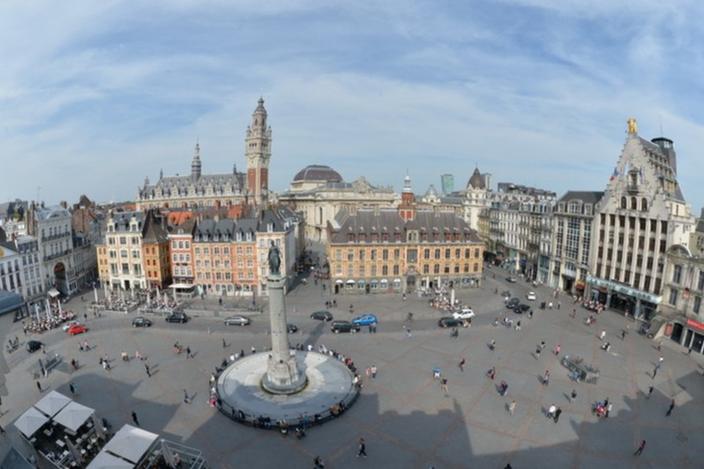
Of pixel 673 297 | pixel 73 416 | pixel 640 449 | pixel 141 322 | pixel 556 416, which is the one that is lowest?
pixel 556 416

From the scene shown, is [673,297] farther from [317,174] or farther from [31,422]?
[317,174]

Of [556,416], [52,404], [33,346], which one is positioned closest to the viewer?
[52,404]

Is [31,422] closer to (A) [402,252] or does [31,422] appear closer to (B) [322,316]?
(B) [322,316]

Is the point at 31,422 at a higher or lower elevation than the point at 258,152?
lower

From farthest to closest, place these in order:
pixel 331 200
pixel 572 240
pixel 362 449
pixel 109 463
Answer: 1. pixel 331 200
2. pixel 572 240
3. pixel 362 449
4. pixel 109 463

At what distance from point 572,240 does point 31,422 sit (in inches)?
2950

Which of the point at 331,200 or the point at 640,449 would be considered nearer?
the point at 640,449

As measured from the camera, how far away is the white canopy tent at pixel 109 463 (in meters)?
21.8

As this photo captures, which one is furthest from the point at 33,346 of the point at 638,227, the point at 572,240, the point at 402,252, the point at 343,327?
the point at 572,240

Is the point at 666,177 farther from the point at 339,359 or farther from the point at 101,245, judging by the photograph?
the point at 101,245

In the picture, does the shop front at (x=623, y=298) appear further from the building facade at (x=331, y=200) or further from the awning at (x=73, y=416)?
the building facade at (x=331, y=200)

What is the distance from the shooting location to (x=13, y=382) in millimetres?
38281

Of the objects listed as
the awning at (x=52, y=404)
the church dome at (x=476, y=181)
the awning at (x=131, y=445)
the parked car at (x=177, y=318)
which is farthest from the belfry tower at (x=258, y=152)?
the awning at (x=131, y=445)

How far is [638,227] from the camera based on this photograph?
5509 centimetres
